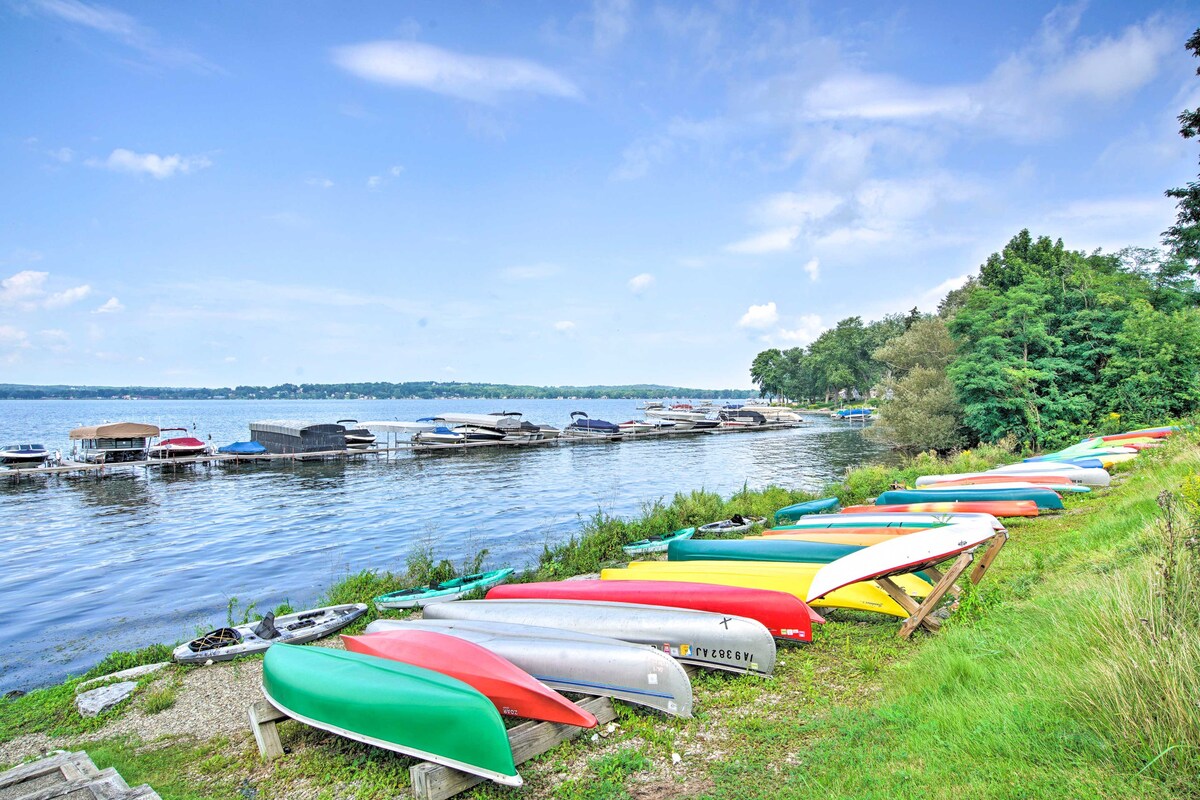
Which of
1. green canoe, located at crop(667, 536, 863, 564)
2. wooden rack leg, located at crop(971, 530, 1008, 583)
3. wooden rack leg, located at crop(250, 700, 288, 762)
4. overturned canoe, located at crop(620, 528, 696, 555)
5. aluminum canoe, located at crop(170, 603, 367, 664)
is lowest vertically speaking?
aluminum canoe, located at crop(170, 603, 367, 664)

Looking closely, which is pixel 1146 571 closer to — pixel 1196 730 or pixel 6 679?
pixel 1196 730

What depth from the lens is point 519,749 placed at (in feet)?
15.7

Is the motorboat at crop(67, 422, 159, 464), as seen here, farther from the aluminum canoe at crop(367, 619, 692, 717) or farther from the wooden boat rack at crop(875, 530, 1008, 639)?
the wooden boat rack at crop(875, 530, 1008, 639)

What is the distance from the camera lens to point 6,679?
30.2 feet

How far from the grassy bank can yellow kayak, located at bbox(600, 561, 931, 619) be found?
0.87 feet

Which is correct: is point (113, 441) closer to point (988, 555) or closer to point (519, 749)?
point (519, 749)

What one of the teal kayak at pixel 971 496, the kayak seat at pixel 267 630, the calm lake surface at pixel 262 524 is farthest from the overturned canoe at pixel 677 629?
the teal kayak at pixel 971 496

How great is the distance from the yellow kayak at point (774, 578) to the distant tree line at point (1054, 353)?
71.7 feet

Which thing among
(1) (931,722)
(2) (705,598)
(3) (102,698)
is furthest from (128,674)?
(1) (931,722)

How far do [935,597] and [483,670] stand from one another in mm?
4564

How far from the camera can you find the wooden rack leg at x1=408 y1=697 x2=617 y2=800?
14.5 feet

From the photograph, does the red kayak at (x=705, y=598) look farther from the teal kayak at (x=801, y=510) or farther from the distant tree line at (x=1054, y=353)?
the distant tree line at (x=1054, y=353)

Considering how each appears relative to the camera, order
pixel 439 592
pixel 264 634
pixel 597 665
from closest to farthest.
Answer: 1. pixel 597 665
2. pixel 264 634
3. pixel 439 592

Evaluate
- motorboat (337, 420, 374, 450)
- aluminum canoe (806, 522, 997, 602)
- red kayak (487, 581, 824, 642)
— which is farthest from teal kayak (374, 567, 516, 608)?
motorboat (337, 420, 374, 450)
